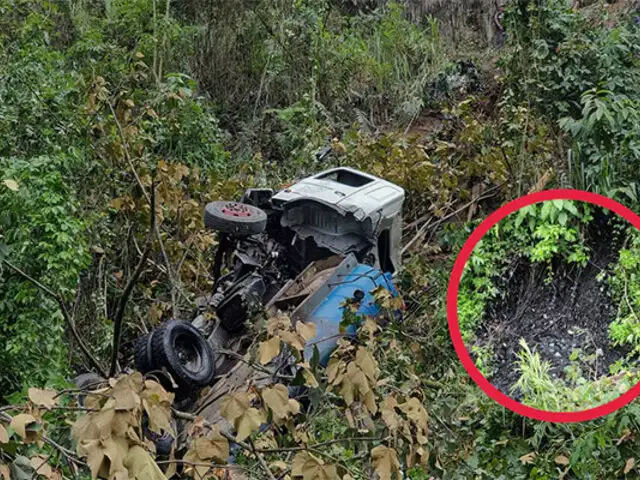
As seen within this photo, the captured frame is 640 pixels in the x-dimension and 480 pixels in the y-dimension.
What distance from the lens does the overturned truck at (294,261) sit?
5.48m

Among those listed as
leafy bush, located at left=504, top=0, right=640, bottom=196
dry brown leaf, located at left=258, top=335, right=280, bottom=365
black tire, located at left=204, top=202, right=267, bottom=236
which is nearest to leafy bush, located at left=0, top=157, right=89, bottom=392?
black tire, located at left=204, top=202, right=267, bottom=236

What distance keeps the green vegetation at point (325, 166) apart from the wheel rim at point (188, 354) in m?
0.67

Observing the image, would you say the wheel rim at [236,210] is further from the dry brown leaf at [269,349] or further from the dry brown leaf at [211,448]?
the dry brown leaf at [211,448]

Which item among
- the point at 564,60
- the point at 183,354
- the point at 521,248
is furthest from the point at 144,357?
the point at 564,60

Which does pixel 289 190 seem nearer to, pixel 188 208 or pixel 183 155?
pixel 188 208

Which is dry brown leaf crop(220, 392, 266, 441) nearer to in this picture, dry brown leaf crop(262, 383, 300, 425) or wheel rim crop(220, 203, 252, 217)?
dry brown leaf crop(262, 383, 300, 425)

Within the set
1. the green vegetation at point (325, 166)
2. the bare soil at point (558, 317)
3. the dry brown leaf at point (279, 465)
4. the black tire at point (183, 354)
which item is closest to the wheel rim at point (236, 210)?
the green vegetation at point (325, 166)

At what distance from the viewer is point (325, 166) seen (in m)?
8.84

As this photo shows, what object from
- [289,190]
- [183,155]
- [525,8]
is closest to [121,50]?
[183,155]

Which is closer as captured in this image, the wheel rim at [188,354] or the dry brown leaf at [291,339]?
the dry brown leaf at [291,339]

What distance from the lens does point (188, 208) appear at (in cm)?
704

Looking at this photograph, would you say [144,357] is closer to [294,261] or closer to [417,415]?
[294,261]

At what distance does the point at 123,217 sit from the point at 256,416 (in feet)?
13.9

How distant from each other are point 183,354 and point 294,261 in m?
1.63
